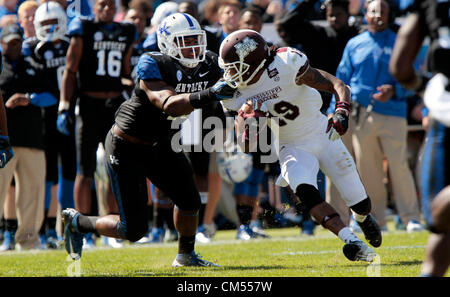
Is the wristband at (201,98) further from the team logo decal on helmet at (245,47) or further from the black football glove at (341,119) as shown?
the black football glove at (341,119)

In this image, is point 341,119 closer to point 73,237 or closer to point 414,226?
point 73,237

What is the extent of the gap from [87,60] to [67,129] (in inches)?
33.7

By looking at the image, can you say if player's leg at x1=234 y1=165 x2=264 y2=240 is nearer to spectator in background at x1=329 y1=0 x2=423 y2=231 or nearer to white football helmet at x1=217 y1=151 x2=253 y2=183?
white football helmet at x1=217 y1=151 x2=253 y2=183

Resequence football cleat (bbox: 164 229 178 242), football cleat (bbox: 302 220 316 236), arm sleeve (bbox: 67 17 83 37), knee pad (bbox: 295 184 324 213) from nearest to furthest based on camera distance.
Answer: knee pad (bbox: 295 184 324 213)
arm sleeve (bbox: 67 17 83 37)
football cleat (bbox: 164 229 178 242)
football cleat (bbox: 302 220 316 236)

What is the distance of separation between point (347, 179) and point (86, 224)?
186cm

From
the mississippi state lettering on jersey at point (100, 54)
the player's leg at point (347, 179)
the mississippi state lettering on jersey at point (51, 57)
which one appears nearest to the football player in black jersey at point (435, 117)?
the player's leg at point (347, 179)

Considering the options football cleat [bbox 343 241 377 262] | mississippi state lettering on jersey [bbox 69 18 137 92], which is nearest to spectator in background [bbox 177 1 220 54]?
mississippi state lettering on jersey [bbox 69 18 137 92]

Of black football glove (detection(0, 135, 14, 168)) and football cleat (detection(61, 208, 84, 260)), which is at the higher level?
black football glove (detection(0, 135, 14, 168))

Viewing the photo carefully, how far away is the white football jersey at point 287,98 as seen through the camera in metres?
4.94

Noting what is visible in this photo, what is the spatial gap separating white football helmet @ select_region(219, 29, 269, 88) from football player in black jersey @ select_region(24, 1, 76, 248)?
2990 millimetres

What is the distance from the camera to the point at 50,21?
7.38m

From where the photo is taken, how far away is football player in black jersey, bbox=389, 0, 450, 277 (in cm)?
309
